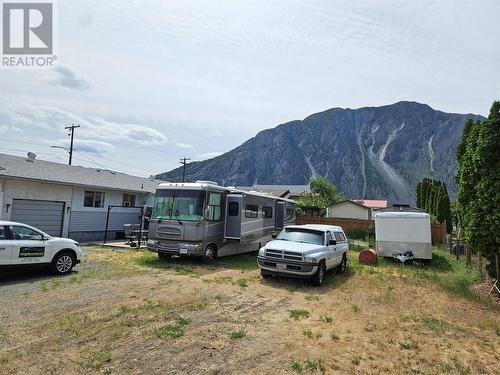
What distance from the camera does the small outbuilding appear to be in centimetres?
1616

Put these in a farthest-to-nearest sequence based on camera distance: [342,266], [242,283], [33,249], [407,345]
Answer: [342,266]
[242,283]
[33,249]
[407,345]

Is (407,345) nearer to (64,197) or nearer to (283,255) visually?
(283,255)

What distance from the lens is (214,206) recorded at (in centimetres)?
1494

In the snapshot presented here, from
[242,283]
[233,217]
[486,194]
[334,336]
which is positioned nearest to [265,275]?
[242,283]

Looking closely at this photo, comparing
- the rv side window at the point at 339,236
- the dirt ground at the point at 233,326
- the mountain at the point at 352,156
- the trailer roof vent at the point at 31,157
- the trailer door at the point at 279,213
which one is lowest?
the dirt ground at the point at 233,326

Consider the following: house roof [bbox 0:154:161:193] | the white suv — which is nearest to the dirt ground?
the white suv

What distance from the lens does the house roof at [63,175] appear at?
1800 centimetres

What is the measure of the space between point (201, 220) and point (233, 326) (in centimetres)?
739

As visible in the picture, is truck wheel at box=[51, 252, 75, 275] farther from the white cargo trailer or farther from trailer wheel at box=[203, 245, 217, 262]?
the white cargo trailer

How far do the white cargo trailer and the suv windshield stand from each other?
19.4 feet

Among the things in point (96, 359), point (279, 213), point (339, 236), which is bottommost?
point (96, 359)

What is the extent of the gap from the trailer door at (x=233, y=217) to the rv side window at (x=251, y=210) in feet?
2.05

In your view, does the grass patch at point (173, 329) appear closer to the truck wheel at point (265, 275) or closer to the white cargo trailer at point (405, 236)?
the truck wheel at point (265, 275)

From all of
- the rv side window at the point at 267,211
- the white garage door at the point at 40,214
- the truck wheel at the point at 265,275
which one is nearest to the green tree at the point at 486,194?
the truck wheel at the point at 265,275
